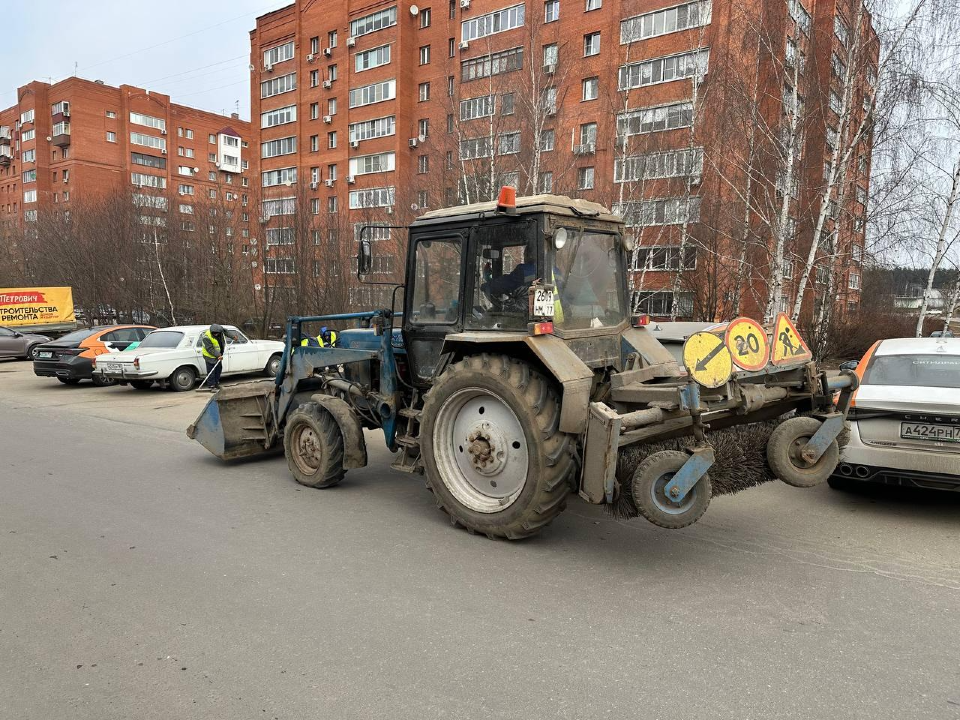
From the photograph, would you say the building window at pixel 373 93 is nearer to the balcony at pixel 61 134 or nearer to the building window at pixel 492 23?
the building window at pixel 492 23

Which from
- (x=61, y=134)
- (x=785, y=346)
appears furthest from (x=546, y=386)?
(x=61, y=134)

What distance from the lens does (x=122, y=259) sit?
3086 cm

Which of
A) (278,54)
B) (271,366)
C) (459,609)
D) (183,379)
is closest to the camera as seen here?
(459,609)

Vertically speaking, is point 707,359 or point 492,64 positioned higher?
point 492,64

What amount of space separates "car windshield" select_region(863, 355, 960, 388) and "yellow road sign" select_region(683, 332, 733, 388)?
8.85 ft

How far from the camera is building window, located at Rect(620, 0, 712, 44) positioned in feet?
72.6

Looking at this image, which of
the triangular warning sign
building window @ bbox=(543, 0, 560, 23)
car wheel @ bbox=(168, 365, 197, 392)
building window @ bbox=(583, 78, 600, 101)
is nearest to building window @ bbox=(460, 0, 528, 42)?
building window @ bbox=(543, 0, 560, 23)

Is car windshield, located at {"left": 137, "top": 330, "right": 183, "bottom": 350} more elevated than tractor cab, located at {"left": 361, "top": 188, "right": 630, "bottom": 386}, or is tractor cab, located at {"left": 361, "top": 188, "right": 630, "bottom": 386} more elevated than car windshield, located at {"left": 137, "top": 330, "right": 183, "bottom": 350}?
tractor cab, located at {"left": 361, "top": 188, "right": 630, "bottom": 386}

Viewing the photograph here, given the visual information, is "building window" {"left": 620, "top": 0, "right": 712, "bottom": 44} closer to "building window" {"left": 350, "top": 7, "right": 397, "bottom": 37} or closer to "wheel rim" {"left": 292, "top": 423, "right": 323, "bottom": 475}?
"building window" {"left": 350, "top": 7, "right": 397, "bottom": 37}

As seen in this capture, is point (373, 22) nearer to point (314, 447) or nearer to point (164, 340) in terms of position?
point (164, 340)

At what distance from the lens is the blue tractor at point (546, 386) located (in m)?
4.05

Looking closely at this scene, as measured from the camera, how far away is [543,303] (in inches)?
177

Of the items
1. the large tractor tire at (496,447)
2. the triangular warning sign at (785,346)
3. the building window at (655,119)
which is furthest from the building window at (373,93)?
the triangular warning sign at (785,346)

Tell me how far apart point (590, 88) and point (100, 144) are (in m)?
59.6
